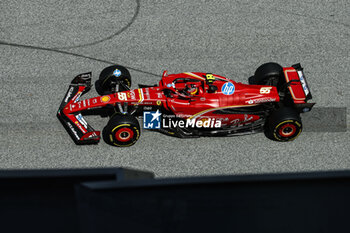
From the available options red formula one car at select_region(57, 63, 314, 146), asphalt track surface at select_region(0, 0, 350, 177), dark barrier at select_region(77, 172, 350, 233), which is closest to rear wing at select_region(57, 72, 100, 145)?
red formula one car at select_region(57, 63, 314, 146)

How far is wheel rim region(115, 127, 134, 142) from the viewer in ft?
22.8

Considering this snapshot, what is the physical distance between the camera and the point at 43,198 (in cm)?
333

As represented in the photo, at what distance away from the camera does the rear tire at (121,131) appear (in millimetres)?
6852

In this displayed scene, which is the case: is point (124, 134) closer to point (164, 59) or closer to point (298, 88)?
point (164, 59)

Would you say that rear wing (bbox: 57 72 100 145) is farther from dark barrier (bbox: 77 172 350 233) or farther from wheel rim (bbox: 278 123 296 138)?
dark barrier (bbox: 77 172 350 233)

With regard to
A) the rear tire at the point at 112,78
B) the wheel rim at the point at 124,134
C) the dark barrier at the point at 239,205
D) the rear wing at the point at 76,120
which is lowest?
the dark barrier at the point at 239,205

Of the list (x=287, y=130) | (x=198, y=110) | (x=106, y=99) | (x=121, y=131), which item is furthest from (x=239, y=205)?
(x=106, y=99)

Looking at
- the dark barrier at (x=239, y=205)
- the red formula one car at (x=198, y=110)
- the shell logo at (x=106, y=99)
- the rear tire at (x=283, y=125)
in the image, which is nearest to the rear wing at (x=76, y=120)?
the red formula one car at (x=198, y=110)

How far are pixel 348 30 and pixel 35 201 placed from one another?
10072 mm

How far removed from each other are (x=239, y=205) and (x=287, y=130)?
434cm

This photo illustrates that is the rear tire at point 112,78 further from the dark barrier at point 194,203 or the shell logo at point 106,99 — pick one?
the dark barrier at point 194,203

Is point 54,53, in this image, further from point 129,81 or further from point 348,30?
point 348,30

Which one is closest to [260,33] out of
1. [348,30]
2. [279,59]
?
[279,59]

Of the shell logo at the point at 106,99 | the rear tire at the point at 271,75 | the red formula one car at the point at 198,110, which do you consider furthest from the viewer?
the rear tire at the point at 271,75
